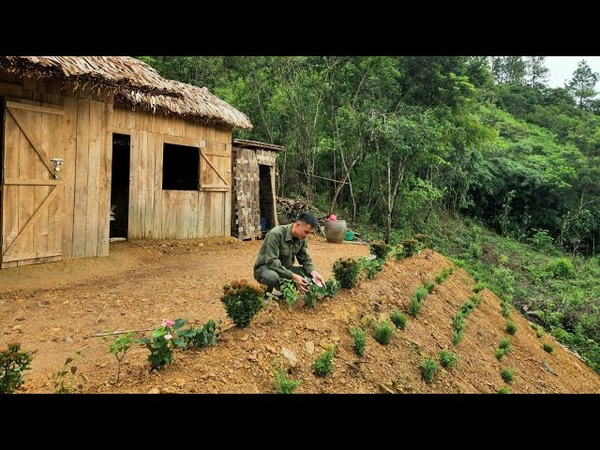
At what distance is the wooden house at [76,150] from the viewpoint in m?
6.70

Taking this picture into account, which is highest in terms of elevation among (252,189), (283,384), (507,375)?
(252,189)

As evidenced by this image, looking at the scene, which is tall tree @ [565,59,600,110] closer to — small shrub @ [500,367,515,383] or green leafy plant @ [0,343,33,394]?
small shrub @ [500,367,515,383]

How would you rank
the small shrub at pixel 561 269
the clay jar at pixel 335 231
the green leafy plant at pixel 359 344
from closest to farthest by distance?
the green leafy plant at pixel 359 344 < the clay jar at pixel 335 231 < the small shrub at pixel 561 269

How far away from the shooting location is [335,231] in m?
12.7

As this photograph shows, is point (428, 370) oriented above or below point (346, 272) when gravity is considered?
below


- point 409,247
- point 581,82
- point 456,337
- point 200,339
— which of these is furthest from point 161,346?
point 581,82

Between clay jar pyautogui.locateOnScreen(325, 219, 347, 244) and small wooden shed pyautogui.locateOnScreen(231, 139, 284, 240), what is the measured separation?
1.73 metres

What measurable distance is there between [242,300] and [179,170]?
1080cm

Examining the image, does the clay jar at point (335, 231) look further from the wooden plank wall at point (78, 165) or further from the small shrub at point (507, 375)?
the small shrub at point (507, 375)

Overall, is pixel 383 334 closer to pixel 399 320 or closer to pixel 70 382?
pixel 399 320

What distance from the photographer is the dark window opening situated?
44.9 feet

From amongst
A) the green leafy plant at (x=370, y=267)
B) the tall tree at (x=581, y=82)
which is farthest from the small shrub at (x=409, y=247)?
the tall tree at (x=581, y=82)

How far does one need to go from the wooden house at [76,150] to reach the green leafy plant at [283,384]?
555cm
